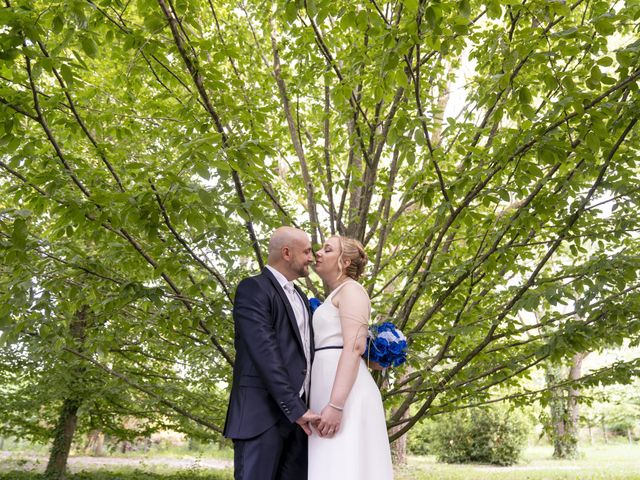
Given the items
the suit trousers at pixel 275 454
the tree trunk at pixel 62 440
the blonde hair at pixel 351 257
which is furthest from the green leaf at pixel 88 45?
the tree trunk at pixel 62 440

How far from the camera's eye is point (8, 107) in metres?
3.19

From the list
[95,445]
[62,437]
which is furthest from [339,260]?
[95,445]

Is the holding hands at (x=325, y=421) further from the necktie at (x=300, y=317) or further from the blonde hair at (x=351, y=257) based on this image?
the blonde hair at (x=351, y=257)

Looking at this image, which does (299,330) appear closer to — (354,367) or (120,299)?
(354,367)

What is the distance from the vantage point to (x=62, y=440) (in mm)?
10281

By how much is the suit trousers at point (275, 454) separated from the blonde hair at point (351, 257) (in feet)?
3.26

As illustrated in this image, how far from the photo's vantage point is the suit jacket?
279 cm

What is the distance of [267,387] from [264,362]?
13cm

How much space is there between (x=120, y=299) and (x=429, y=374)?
2596mm

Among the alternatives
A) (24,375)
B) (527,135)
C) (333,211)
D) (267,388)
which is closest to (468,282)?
(333,211)

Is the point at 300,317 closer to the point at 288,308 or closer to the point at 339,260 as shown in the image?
the point at 288,308

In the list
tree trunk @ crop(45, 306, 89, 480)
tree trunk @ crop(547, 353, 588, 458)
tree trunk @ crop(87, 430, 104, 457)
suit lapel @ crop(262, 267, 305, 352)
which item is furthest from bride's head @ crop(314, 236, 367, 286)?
tree trunk @ crop(87, 430, 104, 457)

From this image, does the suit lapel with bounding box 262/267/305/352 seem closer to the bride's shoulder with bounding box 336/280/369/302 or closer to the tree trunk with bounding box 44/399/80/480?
the bride's shoulder with bounding box 336/280/369/302

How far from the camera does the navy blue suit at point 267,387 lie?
278 centimetres
